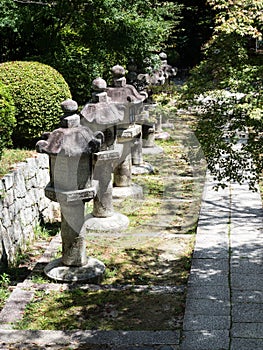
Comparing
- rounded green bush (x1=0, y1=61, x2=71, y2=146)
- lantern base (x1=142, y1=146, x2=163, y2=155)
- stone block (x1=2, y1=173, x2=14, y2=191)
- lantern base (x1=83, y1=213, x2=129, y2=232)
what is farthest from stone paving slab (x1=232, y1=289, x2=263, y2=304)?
lantern base (x1=142, y1=146, x2=163, y2=155)

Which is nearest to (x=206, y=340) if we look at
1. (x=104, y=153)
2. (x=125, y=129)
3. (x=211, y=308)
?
(x=211, y=308)

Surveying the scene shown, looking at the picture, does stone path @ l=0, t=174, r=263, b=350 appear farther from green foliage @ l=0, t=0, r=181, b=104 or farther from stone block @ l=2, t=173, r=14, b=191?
green foliage @ l=0, t=0, r=181, b=104

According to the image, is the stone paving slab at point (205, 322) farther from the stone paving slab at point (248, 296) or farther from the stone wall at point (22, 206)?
the stone wall at point (22, 206)

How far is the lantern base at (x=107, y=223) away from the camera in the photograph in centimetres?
791

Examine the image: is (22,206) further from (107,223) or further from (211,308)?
(211,308)

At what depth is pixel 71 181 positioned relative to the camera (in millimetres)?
5902

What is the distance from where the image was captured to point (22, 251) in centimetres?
718

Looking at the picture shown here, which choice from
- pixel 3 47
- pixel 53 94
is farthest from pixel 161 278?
pixel 3 47

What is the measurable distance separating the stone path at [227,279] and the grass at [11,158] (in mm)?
2733

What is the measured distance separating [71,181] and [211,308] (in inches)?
74.6

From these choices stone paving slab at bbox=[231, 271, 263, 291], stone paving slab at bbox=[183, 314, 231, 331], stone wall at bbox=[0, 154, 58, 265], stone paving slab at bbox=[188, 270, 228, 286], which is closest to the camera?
stone paving slab at bbox=[183, 314, 231, 331]

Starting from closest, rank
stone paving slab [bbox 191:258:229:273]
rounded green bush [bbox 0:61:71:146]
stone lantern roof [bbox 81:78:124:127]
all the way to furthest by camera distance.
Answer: stone paving slab [bbox 191:258:229:273], stone lantern roof [bbox 81:78:124:127], rounded green bush [bbox 0:61:71:146]

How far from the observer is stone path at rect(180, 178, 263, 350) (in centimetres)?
475

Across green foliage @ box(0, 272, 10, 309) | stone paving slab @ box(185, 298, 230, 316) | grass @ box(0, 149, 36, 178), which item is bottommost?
green foliage @ box(0, 272, 10, 309)
